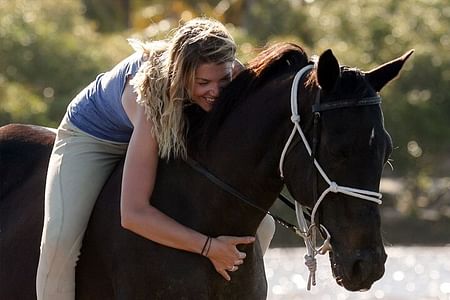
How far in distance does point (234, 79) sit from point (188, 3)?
3239 centimetres

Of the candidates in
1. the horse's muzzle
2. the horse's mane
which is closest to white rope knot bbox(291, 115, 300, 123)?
the horse's mane

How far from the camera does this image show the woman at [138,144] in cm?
540

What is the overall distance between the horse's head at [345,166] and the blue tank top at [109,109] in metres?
0.98

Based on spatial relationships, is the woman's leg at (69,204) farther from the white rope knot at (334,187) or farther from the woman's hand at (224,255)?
the white rope knot at (334,187)

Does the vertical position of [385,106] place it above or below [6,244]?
below

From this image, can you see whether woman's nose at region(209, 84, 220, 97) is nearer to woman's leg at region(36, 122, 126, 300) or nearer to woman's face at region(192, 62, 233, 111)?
woman's face at region(192, 62, 233, 111)

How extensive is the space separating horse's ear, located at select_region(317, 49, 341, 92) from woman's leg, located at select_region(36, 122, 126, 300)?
118 centimetres

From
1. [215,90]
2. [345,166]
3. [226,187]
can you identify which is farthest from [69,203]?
[345,166]

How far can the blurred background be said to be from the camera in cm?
2703

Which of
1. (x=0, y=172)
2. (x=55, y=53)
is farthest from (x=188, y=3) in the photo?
(x=0, y=172)

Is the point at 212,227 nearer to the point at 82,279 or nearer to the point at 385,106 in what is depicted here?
the point at 82,279

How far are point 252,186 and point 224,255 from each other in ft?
1.06

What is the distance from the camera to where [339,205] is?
498 centimetres

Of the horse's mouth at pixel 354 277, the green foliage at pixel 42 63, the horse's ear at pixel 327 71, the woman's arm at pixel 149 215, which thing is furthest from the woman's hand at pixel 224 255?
the green foliage at pixel 42 63
